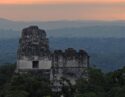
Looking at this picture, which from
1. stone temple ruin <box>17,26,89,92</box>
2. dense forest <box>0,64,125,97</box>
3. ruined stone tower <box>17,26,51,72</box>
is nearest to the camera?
dense forest <box>0,64,125,97</box>

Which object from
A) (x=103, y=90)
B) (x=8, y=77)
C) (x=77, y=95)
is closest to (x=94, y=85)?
(x=103, y=90)

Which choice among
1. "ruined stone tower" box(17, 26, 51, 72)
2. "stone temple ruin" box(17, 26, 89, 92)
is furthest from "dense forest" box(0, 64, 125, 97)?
"ruined stone tower" box(17, 26, 51, 72)

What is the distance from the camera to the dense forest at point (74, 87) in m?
31.6

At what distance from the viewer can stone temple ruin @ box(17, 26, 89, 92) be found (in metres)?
36.6

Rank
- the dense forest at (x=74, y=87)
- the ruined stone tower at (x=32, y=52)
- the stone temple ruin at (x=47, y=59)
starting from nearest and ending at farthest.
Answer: the dense forest at (x=74, y=87)
the stone temple ruin at (x=47, y=59)
the ruined stone tower at (x=32, y=52)

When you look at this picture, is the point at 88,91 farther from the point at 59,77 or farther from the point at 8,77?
the point at 8,77

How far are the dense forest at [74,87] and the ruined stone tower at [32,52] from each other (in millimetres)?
700

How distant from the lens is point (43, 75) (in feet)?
121

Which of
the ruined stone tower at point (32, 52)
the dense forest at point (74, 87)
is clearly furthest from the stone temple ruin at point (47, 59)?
the dense forest at point (74, 87)

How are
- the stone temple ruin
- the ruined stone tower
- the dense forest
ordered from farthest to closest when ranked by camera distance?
1. the ruined stone tower
2. the stone temple ruin
3. the dense forest

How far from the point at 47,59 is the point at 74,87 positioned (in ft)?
10.6

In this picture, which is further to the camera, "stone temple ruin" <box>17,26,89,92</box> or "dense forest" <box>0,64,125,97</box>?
"stone temple ruin" <box>17,26,89,92</box>

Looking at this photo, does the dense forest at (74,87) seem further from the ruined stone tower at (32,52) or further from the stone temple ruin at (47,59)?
the ruined stone tower at (32,52)

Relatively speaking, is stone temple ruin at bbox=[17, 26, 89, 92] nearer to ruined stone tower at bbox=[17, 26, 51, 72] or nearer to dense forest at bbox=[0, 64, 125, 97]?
ruined stone tower at bbox=[17, 26, 51, 72]
